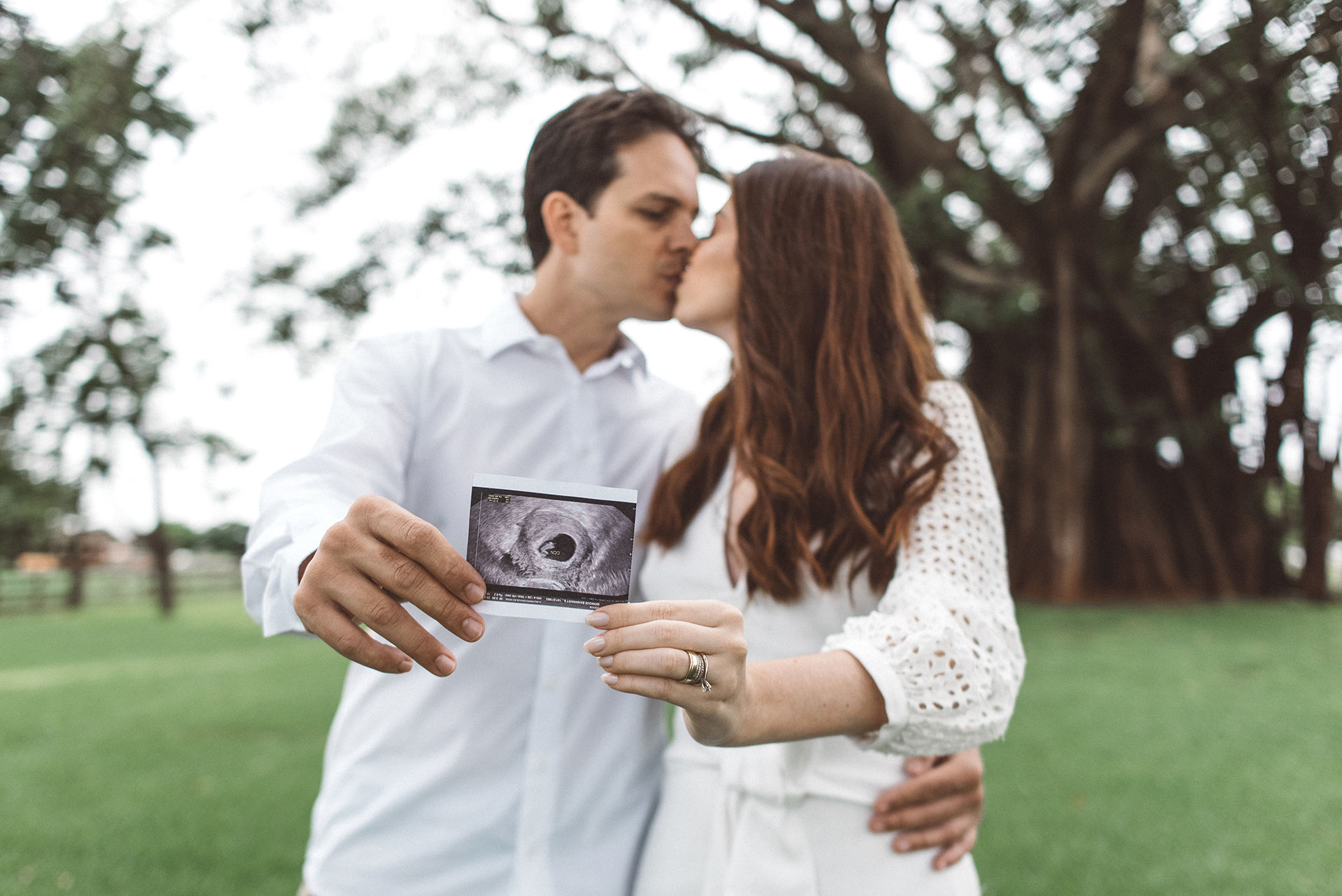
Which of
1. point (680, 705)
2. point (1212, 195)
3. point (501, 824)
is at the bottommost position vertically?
point (501, 824)

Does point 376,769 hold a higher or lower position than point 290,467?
lower

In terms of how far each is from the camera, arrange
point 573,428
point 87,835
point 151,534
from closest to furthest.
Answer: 1. point 573,428
2. point 87,835
3. point 151,534

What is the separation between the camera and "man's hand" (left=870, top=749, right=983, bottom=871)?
1779 mm

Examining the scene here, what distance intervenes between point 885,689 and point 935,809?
21.5 inches

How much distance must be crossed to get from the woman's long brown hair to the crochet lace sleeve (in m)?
0.06

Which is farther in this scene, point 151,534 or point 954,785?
point 151,534

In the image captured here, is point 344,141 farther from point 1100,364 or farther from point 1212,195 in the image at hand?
point 1212,195

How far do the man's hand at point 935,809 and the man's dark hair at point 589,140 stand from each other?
1639 millimetres

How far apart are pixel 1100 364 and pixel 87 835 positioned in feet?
41.0

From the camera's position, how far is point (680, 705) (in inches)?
47.0

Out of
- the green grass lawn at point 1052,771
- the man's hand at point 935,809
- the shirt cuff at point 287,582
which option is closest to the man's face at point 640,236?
the shirt cuff at point 287,582

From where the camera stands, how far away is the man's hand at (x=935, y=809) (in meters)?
1.78

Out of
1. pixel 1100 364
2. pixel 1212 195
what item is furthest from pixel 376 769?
pixel 1212 195

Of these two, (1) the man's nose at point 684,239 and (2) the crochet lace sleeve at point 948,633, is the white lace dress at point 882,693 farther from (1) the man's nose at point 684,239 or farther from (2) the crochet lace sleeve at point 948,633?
(1) the man's nose at point 684,239
